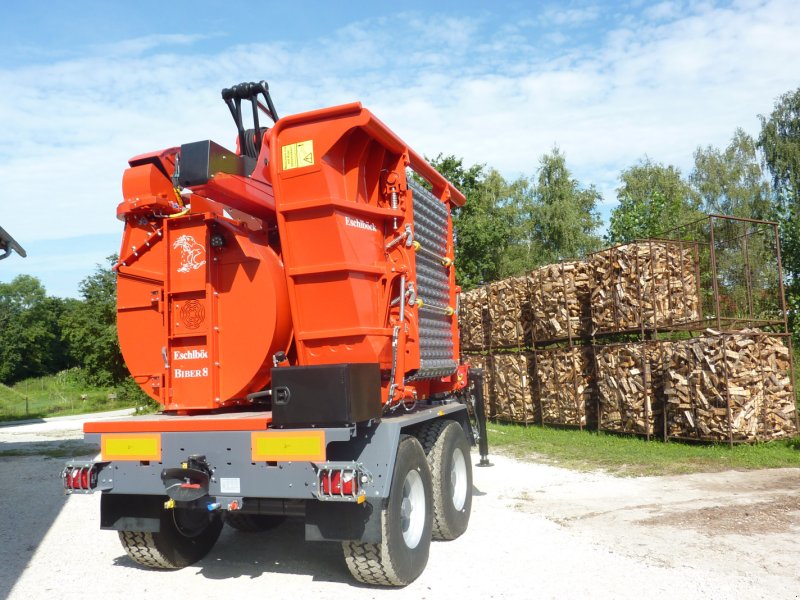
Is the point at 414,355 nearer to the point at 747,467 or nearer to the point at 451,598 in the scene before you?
the point at 451,598

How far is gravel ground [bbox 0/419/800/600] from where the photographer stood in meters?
5.23

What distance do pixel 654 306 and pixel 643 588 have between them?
27.5ft

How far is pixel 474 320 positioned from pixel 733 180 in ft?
84.9

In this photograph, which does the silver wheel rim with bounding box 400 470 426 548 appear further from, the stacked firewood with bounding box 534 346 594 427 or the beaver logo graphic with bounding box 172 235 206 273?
the stacked firewood with bounding box 534 346 594 427

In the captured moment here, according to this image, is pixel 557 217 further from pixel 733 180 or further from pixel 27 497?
pixel 27 497

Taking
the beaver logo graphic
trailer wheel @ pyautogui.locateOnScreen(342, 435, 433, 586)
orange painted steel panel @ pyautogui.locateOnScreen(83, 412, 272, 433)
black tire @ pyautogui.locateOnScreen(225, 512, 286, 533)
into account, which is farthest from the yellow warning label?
black tire @ pyautogui.locateOnScreen(225, 512, 286, 533)

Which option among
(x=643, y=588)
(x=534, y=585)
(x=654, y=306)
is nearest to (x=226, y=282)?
(x=534, y=585)

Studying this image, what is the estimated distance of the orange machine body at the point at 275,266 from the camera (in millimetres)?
5367

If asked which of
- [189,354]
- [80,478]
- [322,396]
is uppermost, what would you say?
[189,354]

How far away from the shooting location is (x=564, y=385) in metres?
14.8

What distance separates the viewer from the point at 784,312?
1231 cm

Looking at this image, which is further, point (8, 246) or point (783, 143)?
point (783, 143)

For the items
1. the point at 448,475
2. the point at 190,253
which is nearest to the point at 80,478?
the point at 190,253

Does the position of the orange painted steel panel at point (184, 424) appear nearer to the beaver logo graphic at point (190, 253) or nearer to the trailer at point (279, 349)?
the trailer at point (279, 349)
